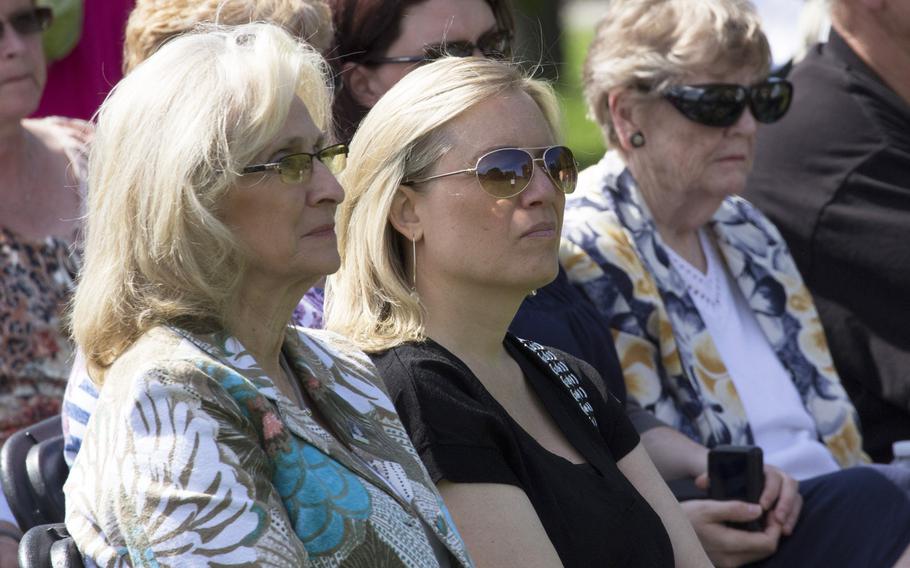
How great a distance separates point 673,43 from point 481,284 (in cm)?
147

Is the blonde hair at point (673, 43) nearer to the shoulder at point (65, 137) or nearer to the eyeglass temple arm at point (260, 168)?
the shoulder at point (65, 137)

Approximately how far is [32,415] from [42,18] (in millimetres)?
1154

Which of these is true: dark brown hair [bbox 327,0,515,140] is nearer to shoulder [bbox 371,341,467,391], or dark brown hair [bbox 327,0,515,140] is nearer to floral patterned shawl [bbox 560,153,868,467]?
floral patterned shawl [bbox 560,153,868,467]

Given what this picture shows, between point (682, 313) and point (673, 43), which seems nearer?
point (682, 313)

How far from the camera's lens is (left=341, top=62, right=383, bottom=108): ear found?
341 cm

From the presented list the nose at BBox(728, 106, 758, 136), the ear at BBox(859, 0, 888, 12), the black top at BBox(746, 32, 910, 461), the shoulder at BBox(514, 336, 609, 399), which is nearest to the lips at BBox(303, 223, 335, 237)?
the shoulder at BBox(514, 336, 609, 399)

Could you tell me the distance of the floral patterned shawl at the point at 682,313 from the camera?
3469mm

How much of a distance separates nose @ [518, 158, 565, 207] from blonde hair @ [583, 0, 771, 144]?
4.10 ft

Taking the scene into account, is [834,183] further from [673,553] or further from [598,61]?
[673,553]

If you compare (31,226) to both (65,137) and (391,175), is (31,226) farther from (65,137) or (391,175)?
(391,175)

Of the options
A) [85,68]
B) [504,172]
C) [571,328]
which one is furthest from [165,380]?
[85,68]

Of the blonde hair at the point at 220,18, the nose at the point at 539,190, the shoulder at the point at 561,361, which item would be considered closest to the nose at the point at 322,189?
the nose at the point at 539,190

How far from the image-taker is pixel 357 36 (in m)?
3.43

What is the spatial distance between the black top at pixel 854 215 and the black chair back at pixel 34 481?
2.57 m
